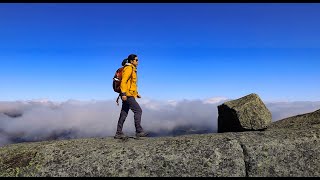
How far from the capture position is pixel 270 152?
1341 cm

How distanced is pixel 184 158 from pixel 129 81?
4.41 m

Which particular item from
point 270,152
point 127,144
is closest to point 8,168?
point 127,144

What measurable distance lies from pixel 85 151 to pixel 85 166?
2.40ft

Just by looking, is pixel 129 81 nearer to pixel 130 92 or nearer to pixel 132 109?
pixel 130 92

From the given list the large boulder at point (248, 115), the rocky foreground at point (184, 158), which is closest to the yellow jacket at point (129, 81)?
the rocky foreground at point (184, 158)

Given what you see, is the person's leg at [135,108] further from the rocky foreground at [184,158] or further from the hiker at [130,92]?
the rocky foreground at [184,158]

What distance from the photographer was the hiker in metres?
15.3

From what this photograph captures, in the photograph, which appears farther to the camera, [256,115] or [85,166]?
[256,115]

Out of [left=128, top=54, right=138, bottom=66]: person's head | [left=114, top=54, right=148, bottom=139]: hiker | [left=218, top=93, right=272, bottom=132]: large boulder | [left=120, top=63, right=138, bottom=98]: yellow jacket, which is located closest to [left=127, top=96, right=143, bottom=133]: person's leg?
[left=114, top=54, right=148, bottom=139]: hiker

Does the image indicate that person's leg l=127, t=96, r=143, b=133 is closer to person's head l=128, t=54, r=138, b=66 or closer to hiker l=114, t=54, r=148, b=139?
hiker l=114, t=54, r=148, b=139

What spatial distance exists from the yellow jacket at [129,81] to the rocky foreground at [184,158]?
2441 millimetres

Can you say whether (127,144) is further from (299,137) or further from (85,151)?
(299,137)

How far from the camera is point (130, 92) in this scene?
15.6 m

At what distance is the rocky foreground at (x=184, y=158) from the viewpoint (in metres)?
13.1
